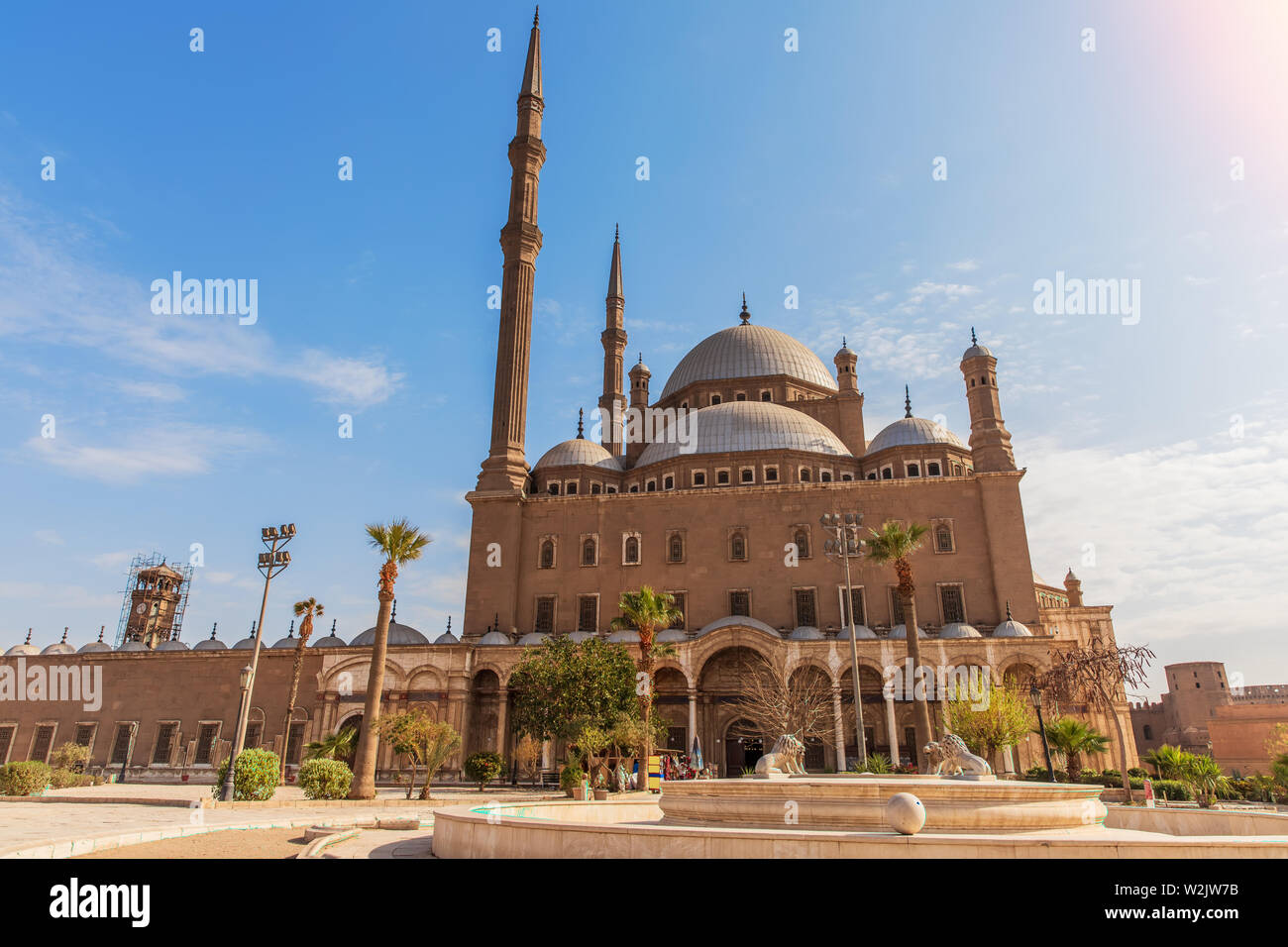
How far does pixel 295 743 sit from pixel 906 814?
31916mm

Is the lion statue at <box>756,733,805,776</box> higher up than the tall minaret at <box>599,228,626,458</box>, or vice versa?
the tall minaret at <box>599,228,626,458</box>

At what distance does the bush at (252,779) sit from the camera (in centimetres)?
1925

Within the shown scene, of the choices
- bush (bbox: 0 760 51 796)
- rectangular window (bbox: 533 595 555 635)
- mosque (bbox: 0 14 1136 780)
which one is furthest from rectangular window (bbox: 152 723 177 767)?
rectangular window (bbox: 533 595 555 635)

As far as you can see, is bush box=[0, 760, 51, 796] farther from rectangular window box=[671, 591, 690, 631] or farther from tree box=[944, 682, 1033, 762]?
tree box=[944, 682, 1033, 762]

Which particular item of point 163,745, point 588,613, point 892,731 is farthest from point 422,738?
point 163,745

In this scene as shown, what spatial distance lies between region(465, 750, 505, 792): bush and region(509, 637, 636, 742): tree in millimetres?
1955

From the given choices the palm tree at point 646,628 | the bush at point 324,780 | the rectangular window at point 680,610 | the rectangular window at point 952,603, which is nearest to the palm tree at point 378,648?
the bush at point 324,780

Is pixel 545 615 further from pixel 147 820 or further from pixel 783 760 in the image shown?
pixel 783 760

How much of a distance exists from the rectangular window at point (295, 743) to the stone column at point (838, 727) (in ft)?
70.8

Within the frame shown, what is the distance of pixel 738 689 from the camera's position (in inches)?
1233

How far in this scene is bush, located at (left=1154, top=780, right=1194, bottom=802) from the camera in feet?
79.9

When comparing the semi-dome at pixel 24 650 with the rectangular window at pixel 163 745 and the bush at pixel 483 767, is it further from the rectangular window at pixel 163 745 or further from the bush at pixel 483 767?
the bush at pixel 483 767
